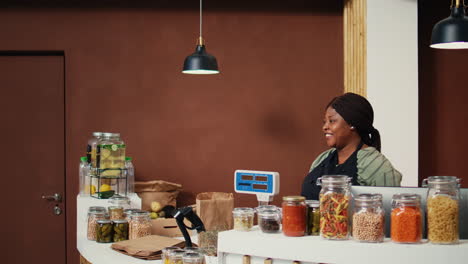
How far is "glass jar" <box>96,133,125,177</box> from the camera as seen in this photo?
3.82m

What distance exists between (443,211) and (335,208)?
0.37 meters

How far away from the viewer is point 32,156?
4.99m

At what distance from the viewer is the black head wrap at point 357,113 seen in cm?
329

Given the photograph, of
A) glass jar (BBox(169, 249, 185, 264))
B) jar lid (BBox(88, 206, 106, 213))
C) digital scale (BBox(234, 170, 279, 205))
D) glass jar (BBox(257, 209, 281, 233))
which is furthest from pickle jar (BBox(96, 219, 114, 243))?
glass jar (BBox(257, 209, 281, 233))

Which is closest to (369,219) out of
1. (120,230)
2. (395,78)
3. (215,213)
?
(215,213)

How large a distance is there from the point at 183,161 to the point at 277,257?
2.89 metres

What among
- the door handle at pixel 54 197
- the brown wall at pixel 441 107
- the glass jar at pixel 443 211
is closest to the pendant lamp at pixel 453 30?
the glass jar at pixel 443 211

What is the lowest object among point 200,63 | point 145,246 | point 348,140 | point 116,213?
point 145,246

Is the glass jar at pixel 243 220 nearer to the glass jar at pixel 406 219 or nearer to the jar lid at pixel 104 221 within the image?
the glass jar at pixel 406 219

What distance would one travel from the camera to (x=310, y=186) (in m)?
3.37

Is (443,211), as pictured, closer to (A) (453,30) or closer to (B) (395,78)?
(A) (453,30)

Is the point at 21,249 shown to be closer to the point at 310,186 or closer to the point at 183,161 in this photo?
the point at 183,161

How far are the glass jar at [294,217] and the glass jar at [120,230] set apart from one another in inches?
50.7

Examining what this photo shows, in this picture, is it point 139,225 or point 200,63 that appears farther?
point 200,63
